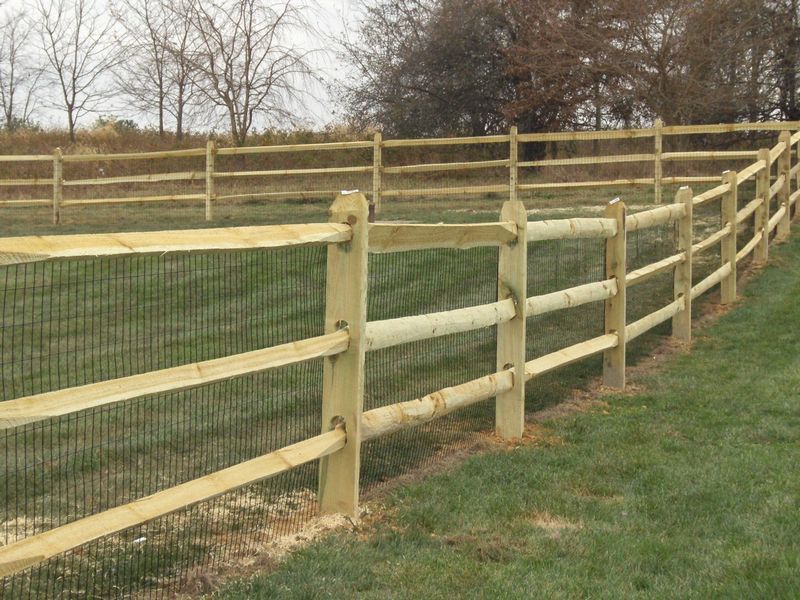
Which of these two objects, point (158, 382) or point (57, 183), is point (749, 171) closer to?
point (158, 382)

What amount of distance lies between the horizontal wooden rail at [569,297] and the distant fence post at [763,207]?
209 inches

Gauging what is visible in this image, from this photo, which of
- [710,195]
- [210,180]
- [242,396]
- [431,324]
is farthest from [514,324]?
[210,180]

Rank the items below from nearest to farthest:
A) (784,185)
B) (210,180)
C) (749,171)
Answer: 1. (749,171)
2. (784,185)
3. (210,180)

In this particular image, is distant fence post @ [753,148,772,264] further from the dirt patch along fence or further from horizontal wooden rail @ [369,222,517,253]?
horizontal wooden rail @ [369,222,517,253]

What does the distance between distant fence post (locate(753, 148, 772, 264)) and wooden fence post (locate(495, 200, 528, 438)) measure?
674 cm

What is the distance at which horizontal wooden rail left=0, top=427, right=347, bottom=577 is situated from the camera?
290cm

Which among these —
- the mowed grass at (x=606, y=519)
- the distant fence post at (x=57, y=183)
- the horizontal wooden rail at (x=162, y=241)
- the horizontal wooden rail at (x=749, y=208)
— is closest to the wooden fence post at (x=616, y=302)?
the mowed grass at (x=606, y=519)

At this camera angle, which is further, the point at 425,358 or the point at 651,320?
the point at 651,320

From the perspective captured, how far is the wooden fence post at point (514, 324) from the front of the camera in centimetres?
568

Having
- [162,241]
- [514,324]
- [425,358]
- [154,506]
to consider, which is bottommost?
[154,506]

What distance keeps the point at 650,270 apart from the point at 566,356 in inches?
70.3

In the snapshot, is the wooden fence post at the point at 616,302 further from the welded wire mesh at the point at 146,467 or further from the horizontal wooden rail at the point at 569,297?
the welded wire mesh at the point at 146,467

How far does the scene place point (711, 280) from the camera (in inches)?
375

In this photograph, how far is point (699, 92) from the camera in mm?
20953
